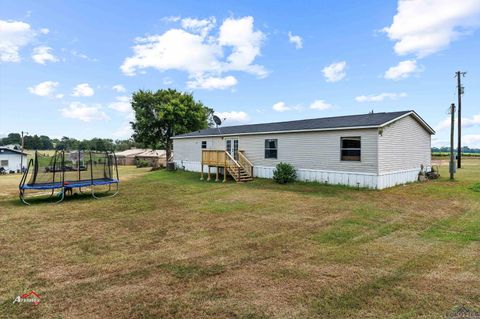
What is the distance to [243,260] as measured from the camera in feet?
14.4

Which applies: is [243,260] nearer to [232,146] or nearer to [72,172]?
[72,172]

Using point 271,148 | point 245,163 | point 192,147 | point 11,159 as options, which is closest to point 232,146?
point 245,163

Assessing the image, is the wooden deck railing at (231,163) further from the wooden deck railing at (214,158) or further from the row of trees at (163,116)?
the row of trees at (163,116)

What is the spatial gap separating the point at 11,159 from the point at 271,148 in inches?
1308

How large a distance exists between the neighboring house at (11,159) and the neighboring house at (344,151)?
28.8 metres

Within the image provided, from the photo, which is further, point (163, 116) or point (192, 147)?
point (163, 116)

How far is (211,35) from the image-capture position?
61.9ft

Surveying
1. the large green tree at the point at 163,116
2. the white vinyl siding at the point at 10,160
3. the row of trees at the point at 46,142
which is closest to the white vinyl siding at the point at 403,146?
the large green tree at the point at 163,116

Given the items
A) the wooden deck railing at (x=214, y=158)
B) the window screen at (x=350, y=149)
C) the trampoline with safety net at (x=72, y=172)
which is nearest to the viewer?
the trampoline with safety net at (x=72, y=172)

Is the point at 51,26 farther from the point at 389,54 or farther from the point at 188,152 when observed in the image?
the point at 389,54

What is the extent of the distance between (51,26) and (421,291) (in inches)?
777

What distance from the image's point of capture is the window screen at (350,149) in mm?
12398

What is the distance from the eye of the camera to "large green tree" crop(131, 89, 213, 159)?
29.8 meters

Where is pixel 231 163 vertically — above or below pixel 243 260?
above
